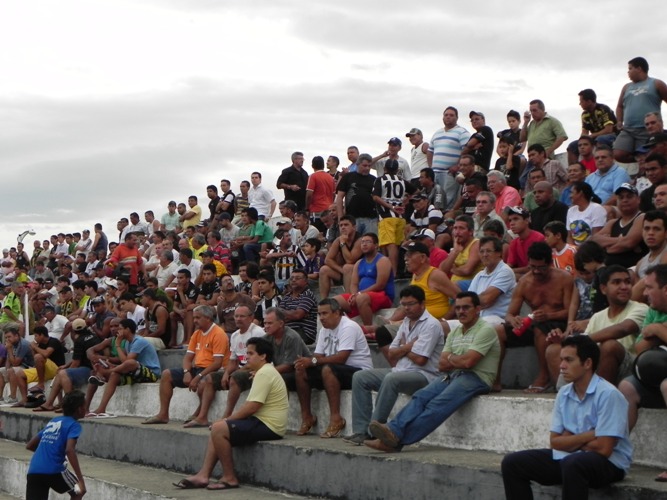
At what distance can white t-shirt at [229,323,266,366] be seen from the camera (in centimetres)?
1074

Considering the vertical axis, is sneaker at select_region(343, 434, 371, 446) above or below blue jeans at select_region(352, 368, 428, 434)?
below

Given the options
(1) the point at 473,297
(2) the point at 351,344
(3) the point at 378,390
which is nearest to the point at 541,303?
(1) the point at 473,297

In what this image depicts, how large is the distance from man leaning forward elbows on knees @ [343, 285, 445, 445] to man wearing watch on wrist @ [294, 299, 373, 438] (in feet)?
1.65

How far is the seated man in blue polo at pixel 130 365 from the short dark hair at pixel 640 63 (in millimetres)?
6713

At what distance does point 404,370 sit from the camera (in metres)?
8.55

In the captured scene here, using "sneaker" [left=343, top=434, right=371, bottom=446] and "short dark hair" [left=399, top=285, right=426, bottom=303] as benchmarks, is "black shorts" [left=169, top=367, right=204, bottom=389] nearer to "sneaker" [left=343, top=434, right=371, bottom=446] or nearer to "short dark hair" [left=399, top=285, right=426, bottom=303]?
"sneaker" [left=343, top=434, right=371, bottom=446]

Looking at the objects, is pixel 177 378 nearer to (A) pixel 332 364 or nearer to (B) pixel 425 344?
Result: (A) pixel 332 364

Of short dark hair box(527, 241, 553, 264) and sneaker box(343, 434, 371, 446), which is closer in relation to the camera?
short dark hair box(527, 241, 553, 264)

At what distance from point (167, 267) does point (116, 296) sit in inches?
39.0

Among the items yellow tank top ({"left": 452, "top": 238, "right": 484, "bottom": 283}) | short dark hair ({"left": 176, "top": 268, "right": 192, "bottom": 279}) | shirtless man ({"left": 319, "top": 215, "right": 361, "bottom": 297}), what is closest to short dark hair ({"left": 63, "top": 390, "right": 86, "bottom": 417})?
shirtless man ({"left": 319, "top": 215, "right": 361, "bottom": 297})

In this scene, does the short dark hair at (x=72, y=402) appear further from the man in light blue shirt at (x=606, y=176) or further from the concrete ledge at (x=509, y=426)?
the man in light blue shirt at (x=606, y=176)

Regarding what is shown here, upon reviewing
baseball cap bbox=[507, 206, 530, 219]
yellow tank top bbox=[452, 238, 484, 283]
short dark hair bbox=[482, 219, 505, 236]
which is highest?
baseball cap bbox=[507, 206, 530, 219]

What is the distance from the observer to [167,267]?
16312mm

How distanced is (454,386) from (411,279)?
4285 millimetres
